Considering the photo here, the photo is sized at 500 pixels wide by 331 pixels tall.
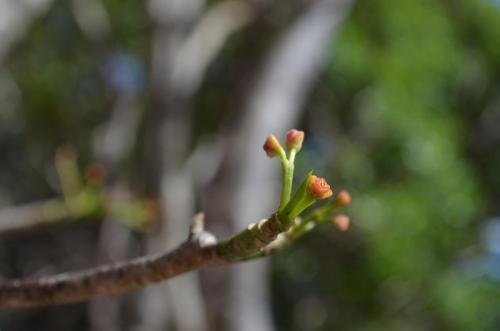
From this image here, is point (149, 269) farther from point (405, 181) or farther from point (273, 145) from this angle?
point (405, 181)

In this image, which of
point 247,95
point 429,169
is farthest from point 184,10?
point 429,169

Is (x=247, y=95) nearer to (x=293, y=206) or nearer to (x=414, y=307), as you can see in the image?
(x=414, y=307)

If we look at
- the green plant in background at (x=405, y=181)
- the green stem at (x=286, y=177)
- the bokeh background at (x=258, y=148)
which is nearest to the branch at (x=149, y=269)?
the green stem at (x=286, y=177)

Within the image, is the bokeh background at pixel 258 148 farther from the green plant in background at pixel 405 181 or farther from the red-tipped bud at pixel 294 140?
the red-tipped bud at pixel 294 140

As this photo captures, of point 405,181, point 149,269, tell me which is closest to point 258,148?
point 405,181

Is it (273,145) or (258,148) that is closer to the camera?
(273,145)

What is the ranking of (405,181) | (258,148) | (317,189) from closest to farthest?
(317,189), (258,148), (405,181)
